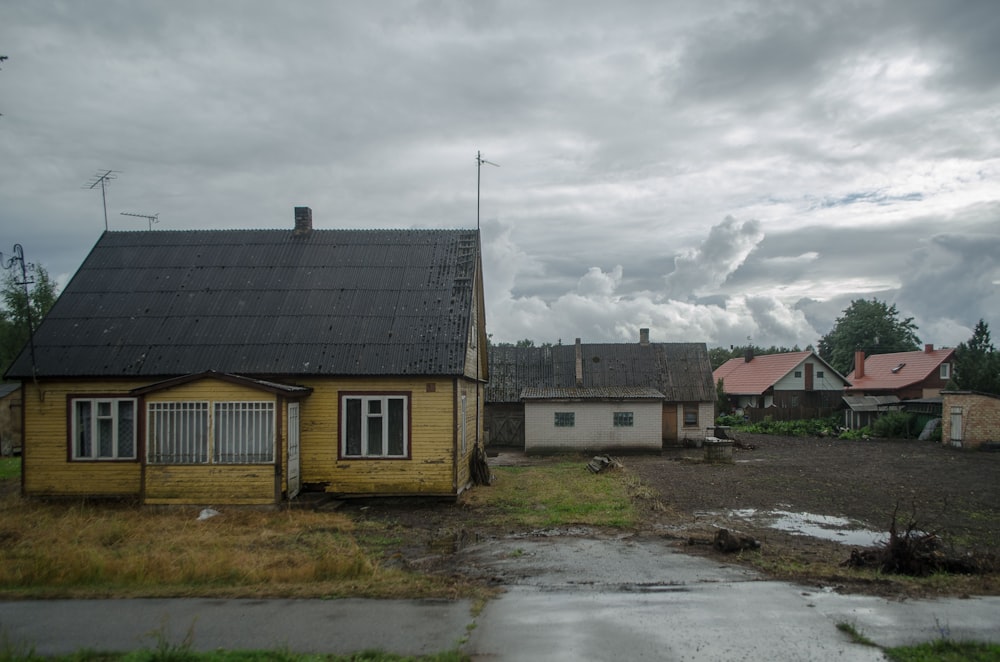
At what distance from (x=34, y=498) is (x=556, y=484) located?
1327 cm

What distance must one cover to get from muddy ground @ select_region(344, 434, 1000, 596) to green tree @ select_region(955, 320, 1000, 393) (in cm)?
1100

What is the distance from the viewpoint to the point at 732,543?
11461 mm

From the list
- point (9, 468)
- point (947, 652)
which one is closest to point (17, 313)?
point (9, 468)

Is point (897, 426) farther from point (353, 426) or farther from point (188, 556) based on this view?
point (188, 556)

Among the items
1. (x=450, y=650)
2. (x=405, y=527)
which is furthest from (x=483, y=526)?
(x=450, y=650)

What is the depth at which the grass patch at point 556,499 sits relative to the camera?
49.2 ft

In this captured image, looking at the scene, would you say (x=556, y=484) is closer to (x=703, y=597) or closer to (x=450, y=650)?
(x=703, y=597)

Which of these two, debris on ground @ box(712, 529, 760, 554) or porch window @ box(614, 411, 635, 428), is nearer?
debris on ground @ box(712, 529, 760, 554)

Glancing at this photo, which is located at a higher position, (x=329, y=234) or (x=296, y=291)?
(x=329, y=234)

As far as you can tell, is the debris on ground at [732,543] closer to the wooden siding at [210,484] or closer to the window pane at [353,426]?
the window pane at [353,426]

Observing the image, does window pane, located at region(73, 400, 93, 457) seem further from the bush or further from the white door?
the bush

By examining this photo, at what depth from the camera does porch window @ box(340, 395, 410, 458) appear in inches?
696

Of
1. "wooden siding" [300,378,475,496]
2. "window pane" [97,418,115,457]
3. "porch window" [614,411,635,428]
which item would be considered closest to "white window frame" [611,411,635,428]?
"porch window" [614,411,635,428]

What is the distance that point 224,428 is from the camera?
53.8 feet
